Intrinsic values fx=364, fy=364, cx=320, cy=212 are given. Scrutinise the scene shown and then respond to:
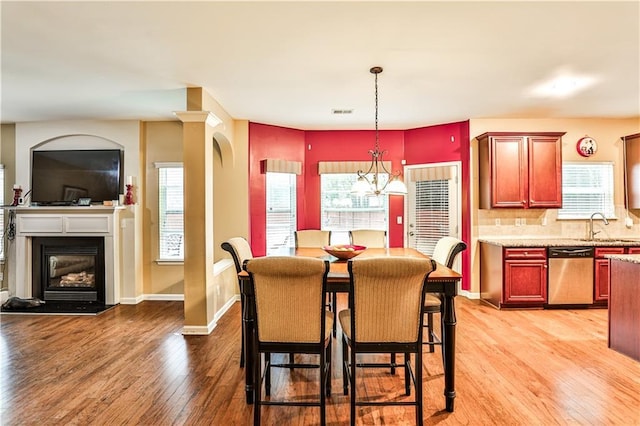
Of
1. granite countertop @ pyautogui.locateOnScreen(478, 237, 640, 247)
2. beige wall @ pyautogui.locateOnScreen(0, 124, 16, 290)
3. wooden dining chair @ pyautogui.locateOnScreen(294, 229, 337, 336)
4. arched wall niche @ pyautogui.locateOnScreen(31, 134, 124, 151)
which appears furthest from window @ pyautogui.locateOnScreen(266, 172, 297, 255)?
beige wall @ pyautogui.locateOnScreen(0, 124, 16, 290)

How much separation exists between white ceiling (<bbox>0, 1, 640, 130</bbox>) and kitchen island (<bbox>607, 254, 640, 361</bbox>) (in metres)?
1.80

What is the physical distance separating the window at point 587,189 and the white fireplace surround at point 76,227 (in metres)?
6.38

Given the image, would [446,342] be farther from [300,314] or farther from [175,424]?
[175,424]

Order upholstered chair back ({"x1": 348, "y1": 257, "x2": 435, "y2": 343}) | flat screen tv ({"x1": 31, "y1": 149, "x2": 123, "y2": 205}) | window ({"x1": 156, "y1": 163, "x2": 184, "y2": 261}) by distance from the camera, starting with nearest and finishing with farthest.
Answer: upholstered chair back ({"x1": 348, "y1": 257, "x2": 435, "y2": 343}) → flat screen tv ({"x1": 31, "y1": 149, "x2": 123, "y2": 205}) → window ({"x1": 156, "y1": 163, "x2": 184, "y2": 261})

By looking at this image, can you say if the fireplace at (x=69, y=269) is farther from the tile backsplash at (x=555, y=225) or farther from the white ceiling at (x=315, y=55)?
the tile backsplash at (x=555, y=225)

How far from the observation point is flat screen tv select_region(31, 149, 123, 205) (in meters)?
5.21

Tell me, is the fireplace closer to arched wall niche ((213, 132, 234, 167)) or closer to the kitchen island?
arched wall niche ((213, 132, 234, 167))

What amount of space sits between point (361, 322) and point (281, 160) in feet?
12.3

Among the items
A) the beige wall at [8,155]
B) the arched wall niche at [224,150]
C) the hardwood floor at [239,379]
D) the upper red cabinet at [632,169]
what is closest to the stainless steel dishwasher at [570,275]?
the hardwood floor at [239,379]

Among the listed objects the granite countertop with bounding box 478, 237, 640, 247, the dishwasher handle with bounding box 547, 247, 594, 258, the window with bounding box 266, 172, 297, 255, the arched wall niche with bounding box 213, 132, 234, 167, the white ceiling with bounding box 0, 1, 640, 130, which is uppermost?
the white ceiling with bounding box 0, 1, 640, 130

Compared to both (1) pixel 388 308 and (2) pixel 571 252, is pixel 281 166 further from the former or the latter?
(2) pixel 571 252

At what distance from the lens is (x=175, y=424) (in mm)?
2209

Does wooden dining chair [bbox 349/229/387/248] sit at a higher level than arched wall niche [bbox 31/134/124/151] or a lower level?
lower

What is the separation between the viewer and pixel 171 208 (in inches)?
210
